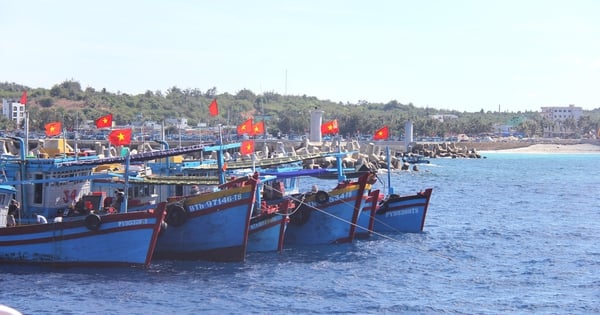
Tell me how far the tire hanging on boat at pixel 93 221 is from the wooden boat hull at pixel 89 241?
0.04 m

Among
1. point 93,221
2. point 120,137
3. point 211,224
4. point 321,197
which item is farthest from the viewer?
point 321,197

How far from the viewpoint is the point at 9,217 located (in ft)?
121

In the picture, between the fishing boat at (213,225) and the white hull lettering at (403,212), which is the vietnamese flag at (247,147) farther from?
the white hull lettering at (403,212)

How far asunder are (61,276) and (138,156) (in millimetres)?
6499

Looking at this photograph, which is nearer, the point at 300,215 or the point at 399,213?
the point at 300,215

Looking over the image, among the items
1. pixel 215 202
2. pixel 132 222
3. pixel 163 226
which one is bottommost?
pixel 163 226

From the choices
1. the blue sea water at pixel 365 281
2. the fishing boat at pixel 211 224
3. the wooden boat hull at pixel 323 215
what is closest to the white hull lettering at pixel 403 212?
the blue sea water at pixel 365 281

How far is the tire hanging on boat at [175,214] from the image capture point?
3656 cm

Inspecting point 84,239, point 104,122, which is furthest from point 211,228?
point 104,122

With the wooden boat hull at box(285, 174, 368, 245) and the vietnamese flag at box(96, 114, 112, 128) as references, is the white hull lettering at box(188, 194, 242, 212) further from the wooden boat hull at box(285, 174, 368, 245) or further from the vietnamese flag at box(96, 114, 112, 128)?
the vietnamese flag at box(96, 114, 112, 128)

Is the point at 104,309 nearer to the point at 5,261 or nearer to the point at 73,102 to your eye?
the point at 5,261

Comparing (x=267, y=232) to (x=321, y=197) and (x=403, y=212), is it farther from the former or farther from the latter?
A: (x=403, y=212)

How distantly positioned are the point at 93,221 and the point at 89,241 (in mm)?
936

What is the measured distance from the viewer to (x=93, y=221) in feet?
112
